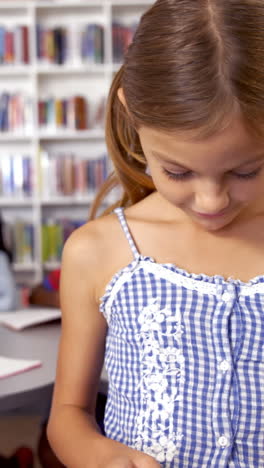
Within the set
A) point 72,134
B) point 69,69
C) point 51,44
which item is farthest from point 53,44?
point 72,134

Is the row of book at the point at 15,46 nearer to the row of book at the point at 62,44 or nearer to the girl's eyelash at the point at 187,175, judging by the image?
the row of book at the point at 62,44

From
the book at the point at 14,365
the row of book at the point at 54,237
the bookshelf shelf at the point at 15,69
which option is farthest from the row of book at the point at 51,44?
the book at the point at 14,365

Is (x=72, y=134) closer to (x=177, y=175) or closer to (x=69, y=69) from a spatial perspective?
(x=69, y=69)

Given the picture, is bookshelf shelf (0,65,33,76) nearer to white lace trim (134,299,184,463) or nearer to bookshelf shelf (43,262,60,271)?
bookshelf shelf (43,262,60,271)

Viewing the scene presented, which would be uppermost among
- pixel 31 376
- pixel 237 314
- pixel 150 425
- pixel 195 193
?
pixel 195 193

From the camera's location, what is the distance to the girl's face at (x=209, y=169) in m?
0.68

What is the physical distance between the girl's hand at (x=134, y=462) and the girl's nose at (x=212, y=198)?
0.93ft

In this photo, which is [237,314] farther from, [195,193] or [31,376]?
[31,376]

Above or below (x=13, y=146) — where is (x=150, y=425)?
above

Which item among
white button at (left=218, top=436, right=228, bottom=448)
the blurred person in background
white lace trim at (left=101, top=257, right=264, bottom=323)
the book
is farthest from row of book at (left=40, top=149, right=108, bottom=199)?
white button at (left=218, top=436, right=228, bottom=448)

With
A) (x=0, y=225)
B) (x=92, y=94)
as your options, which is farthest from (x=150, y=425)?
(x=92, y=94)

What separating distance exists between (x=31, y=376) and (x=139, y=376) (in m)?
0.53

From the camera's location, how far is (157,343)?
87 centimetres

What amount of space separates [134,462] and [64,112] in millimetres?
3990
